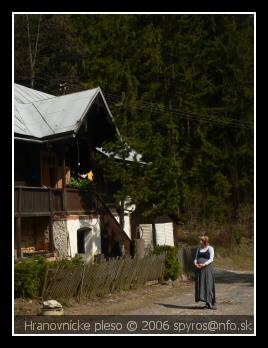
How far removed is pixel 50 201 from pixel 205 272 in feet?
29.9

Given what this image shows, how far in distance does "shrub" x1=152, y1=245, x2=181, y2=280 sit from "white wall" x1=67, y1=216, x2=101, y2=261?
3.05 metres

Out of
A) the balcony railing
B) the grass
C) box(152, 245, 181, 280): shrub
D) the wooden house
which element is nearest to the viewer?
the balcony railing

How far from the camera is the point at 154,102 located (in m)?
46.4

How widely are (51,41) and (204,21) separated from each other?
1367 cm

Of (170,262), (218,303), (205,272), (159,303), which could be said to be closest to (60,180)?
(170,262)

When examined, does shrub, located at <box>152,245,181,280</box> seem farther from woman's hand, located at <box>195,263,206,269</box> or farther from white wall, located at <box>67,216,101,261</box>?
woman's hand, located at <box>195,263,206,269</box>

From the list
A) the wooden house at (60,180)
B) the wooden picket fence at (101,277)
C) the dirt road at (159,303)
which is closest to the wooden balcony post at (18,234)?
the wooden house at (60,180)

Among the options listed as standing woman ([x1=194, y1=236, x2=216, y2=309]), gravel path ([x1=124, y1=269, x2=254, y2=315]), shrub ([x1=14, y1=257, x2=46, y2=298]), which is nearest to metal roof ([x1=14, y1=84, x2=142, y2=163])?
gravel path ([x1=124, y1=269, x2=254, y2=315])

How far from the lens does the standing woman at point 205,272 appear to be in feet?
44.9

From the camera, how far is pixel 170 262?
21.3 meters

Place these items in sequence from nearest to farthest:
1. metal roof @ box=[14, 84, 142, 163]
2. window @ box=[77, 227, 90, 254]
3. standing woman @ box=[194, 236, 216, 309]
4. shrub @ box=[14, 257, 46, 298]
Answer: standing woman @ box=[194, 236, 216, 309], shrub @ box=[14, 257, 46, 298], metal roof @ box=[14, 84, 142, 163], window @ box=[77, 227, 90, 254]

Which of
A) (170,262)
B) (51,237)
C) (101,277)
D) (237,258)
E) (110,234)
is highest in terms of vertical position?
(51,237)

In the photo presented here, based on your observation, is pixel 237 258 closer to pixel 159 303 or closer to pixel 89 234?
pixel 89 234

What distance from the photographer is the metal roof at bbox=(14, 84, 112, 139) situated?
21500mm
